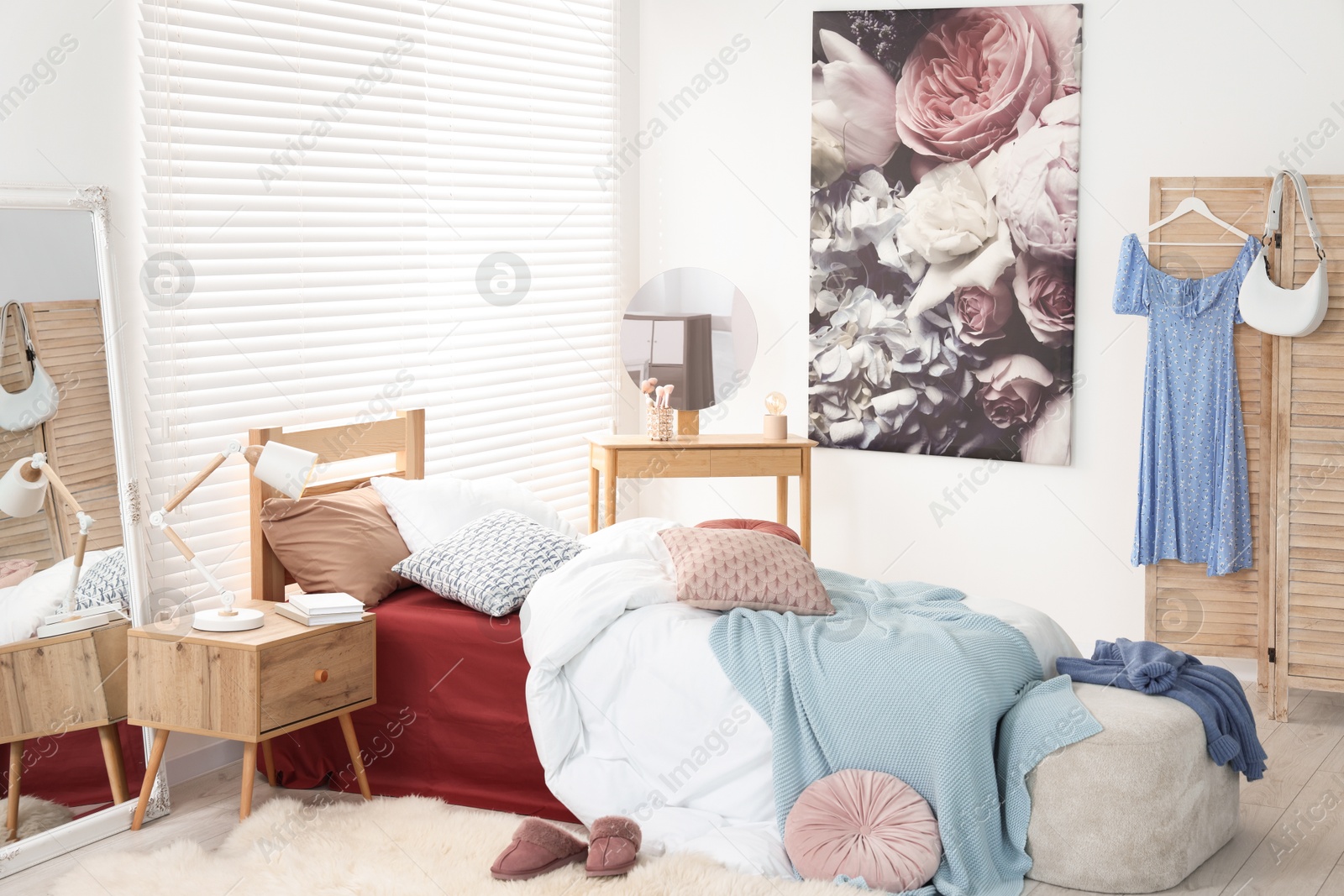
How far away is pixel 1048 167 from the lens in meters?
4.50

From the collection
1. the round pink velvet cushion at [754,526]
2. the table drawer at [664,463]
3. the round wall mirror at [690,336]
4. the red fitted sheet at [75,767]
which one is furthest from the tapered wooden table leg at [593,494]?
the red fitted sheet at [75,767]

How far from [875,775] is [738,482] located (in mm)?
2585

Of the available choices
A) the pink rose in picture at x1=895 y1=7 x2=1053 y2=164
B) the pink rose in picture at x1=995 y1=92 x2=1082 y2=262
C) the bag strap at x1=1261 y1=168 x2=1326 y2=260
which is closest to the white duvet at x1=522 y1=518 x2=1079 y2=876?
the bag strap at x1=1261 y1=168 x2=1326 y2=260

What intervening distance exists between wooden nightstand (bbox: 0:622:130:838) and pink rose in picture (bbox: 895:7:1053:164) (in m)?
3.39

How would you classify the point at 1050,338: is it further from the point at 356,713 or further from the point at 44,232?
the point at 44,232

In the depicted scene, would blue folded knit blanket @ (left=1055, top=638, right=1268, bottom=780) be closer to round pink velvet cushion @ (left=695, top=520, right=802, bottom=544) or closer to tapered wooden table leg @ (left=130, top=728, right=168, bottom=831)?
round pink velvet cushion @ (left=695, top=520, right=802, bottom=544)

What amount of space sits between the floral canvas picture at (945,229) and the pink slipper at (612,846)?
2.47 metres

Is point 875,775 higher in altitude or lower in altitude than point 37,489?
lower

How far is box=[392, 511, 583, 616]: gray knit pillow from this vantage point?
337 cm

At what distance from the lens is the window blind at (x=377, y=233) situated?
3420mm

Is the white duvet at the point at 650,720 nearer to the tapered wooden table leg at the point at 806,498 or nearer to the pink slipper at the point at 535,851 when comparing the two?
the pink slipper at the point at 535,851

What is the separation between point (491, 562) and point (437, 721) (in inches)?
18.6

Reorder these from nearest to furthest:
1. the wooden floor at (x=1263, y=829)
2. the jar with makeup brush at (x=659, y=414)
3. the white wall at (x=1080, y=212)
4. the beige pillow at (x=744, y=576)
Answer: the wooden floor at (x=1263, y=829) → the beige pillow at (x=744, y=576) → the white wall at (x=1080, y=212) → the jar with makeup brush at (x=659, y=414)

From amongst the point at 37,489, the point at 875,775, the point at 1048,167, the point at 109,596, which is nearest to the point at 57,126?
the point at 37,489
